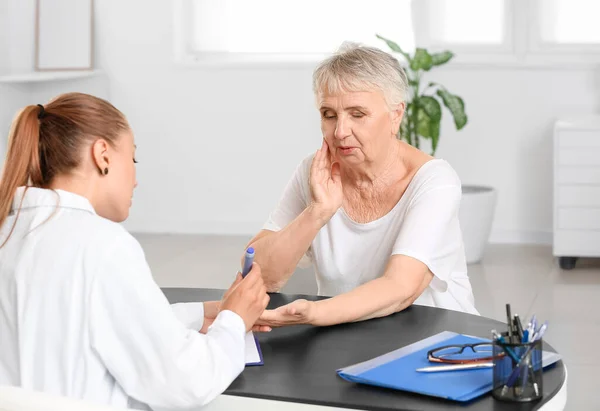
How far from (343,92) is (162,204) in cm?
420

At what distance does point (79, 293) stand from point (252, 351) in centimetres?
47

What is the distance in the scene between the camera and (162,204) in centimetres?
648

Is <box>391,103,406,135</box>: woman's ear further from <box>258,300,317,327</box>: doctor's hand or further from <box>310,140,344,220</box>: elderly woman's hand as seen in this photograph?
<box>258,300,317,327</box>: doctor's hand

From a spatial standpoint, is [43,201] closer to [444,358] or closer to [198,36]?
[444,358]

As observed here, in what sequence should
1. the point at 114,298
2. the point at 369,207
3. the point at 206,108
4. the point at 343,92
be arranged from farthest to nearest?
1. the point at 206,108
2. the point at 369,207
3. the point at 343,92
4. the point at 114,298

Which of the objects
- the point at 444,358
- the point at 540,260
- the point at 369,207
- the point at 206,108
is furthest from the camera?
the point at 206,108

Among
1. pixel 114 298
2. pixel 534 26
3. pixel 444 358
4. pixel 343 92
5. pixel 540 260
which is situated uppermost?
pixel 534 26

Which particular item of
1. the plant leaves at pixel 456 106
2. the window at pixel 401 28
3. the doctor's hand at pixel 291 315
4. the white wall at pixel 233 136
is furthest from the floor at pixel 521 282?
the doctor's hand at pixel 291 315

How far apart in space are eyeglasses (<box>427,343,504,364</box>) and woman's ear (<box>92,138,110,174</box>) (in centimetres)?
65

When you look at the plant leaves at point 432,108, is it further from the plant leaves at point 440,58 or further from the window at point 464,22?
the window at point 464,22

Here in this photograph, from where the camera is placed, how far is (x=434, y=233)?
7.63 ft

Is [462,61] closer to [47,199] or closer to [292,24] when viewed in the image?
[292,24]

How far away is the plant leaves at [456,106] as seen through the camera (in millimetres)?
5371

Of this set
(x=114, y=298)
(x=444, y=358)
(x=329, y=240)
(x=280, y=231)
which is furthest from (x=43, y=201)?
(x=329, y=240)
